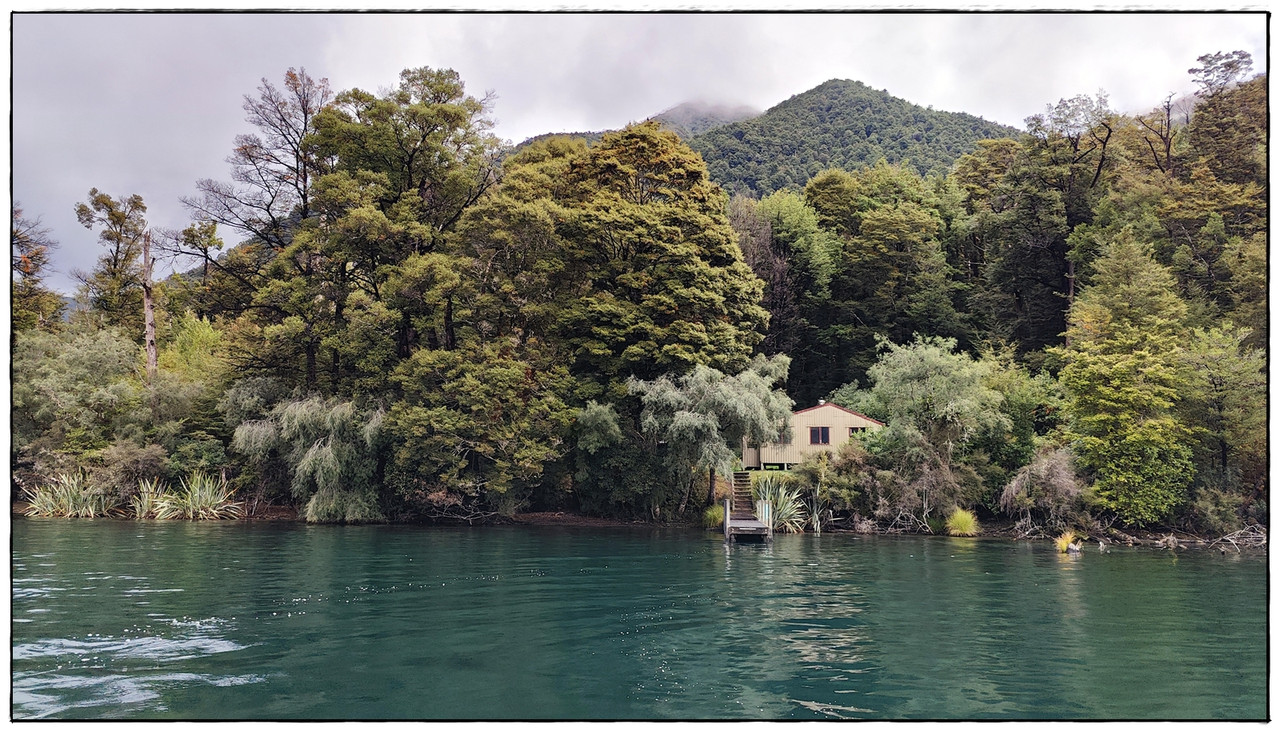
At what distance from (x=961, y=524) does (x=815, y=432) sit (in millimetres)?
8113

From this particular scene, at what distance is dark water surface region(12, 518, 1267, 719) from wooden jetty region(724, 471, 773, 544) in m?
4.97

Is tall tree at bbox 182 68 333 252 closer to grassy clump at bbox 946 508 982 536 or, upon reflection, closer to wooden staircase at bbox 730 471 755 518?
wooden staircase at bbox 730 471 755 518

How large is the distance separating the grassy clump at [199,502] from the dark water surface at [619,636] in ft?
32.7

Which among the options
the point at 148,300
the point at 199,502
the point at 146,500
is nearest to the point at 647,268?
the point at 199,502

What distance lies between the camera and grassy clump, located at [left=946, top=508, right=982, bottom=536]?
3119cm

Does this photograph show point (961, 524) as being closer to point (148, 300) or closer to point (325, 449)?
point (325, 449)

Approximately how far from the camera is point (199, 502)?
108ft

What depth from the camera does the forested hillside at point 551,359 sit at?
101 ft

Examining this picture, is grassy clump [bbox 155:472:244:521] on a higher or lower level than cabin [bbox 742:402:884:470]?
lower

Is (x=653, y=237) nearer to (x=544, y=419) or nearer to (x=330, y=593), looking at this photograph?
(x=544, y=419)

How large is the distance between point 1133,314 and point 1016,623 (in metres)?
26.0

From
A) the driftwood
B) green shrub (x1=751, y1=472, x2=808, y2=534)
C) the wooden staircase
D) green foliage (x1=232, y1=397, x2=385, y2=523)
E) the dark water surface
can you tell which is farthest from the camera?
green foliage (x1=232, y1=397, x2=385, y2=523)

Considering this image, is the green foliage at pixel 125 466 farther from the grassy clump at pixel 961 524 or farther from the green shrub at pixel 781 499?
the grassy clump at pixel 961 524

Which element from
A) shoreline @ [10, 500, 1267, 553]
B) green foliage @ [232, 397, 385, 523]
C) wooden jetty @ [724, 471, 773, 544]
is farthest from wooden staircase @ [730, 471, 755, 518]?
green foliage @ [232, 397, 385, 523]
